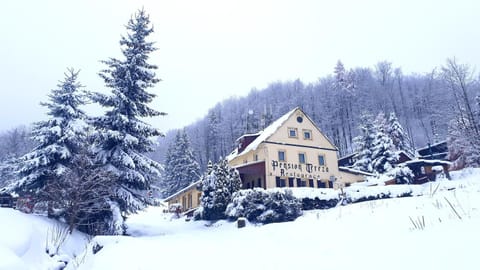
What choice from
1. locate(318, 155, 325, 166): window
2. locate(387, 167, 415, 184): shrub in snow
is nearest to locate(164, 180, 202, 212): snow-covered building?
locate(318, 155, 325, 166): window

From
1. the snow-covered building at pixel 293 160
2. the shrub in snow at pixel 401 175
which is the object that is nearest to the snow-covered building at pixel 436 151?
the snow-covered building at pixel 293 160

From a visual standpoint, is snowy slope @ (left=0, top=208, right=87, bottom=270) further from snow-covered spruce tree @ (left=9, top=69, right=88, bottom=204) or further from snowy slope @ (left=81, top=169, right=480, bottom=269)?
snow-covered spruce tree @ (left=9, top=69, right=88, bottom=204)

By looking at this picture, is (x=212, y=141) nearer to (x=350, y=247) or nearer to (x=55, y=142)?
(x=55, y=142)

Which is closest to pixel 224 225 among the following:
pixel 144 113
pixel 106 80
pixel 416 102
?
pixel 144 113

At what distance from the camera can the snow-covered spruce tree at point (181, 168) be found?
175 ft

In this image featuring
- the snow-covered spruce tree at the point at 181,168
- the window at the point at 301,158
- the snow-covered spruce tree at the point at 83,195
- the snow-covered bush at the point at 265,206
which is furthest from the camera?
the snow-covered spruce tree at the point at 181,168

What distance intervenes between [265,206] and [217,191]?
3.95m

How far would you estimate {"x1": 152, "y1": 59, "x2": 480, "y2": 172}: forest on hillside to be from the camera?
65.9 m

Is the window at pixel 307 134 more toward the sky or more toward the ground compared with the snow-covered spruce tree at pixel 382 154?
more toward the sky

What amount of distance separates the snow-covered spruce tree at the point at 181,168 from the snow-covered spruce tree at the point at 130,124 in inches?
1306

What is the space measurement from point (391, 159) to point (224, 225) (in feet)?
81.3

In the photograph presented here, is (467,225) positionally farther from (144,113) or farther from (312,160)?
(312,160)

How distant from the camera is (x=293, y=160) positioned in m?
33.3

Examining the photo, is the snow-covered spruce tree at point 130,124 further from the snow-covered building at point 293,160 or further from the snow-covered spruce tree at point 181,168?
the snow-covered spruce tree at point 181,168
